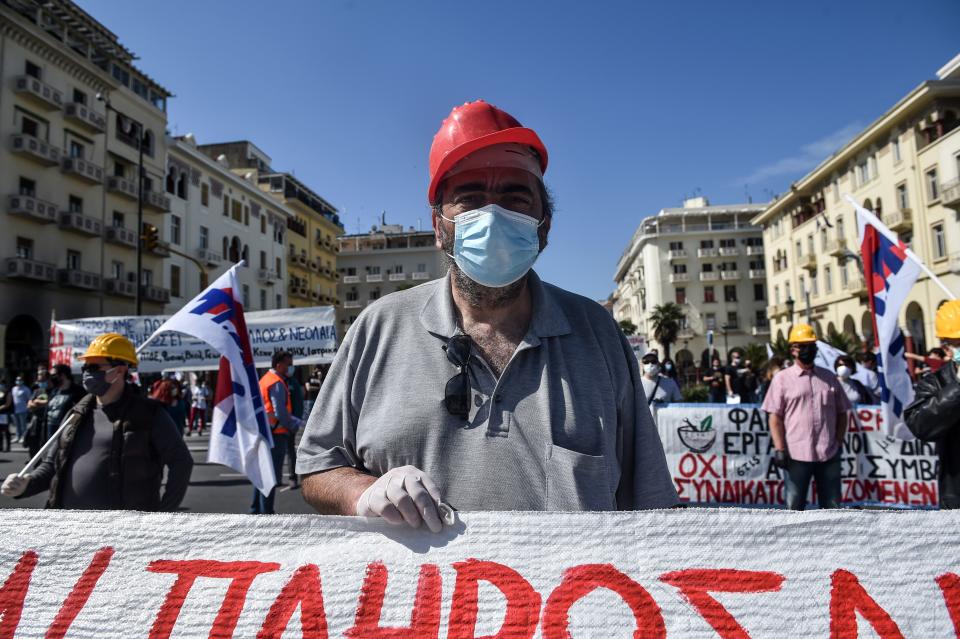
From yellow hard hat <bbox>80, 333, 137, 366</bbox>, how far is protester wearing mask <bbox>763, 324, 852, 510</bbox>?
5221 mm

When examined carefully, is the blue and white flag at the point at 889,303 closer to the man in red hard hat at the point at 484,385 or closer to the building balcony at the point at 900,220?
the man in red hard hat at the point at 484,385

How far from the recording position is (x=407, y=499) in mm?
1398

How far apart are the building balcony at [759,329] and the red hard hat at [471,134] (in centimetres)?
7367

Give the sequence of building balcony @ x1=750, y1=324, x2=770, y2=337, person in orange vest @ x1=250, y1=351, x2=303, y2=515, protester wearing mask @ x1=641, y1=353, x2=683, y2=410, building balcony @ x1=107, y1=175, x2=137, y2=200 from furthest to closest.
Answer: building balcony @ x1=750, y1=324, x2=770, y2=337 → building balcony @ x1=107, y1=175, x2=137, y2=200 → protester wearing mask @ x1=641, y1=353, x2=683, y2=410 → person in orange vest @ x1=250, y1=351, x2=303, y2=515

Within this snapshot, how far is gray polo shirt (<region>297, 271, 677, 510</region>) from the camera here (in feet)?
5.26

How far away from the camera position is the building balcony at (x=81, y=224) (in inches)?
1098

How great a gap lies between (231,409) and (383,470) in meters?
4.82

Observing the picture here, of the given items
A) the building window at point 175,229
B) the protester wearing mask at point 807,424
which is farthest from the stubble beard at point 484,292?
the building window at point 175,229

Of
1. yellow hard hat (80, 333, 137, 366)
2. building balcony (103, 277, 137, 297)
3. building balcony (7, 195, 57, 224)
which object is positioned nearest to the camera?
yellow hard hat (80, 333, 137, 366)

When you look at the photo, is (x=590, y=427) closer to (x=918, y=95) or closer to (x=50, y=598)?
(x=50, y=598)

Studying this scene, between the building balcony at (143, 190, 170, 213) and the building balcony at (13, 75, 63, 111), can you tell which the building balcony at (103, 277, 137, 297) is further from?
the building balcony at (13, 75, 63, 111)

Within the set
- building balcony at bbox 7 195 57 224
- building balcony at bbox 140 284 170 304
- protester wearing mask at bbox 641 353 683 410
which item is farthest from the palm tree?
protester wearing mask at bbox 641 353 683 410

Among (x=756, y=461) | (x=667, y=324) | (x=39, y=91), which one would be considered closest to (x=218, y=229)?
(x=39, y=91)

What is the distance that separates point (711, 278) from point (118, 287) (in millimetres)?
59334
